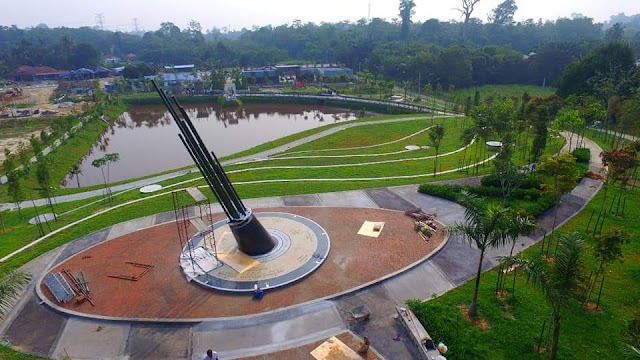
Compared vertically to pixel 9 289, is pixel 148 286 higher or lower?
lower

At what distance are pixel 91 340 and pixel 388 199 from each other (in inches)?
968

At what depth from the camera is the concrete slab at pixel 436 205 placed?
3234cm

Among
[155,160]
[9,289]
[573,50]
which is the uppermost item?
[573,50]

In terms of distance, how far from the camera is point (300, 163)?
50.2m

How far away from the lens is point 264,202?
36625 mm

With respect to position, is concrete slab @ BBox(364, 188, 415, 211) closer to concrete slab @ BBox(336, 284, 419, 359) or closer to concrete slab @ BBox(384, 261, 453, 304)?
concrete slab @ BBox(384, 261, 453, 304)

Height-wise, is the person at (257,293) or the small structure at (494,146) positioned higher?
the small structure at (494,146)

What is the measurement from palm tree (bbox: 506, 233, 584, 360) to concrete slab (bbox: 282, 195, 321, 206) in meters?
→ 20.9

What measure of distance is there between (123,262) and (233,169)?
22.0 meters

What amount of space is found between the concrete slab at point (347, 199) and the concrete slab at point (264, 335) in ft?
48.3

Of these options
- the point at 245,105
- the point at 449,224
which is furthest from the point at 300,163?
the point at 245,105

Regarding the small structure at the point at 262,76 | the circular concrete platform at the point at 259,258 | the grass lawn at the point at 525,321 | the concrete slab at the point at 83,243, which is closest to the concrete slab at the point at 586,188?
the grass lawn at the point at 525,321

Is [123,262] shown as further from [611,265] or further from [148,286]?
[611,265]

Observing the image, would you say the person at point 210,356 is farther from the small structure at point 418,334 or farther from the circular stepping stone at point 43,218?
the circular stepping stone at point 43,218
